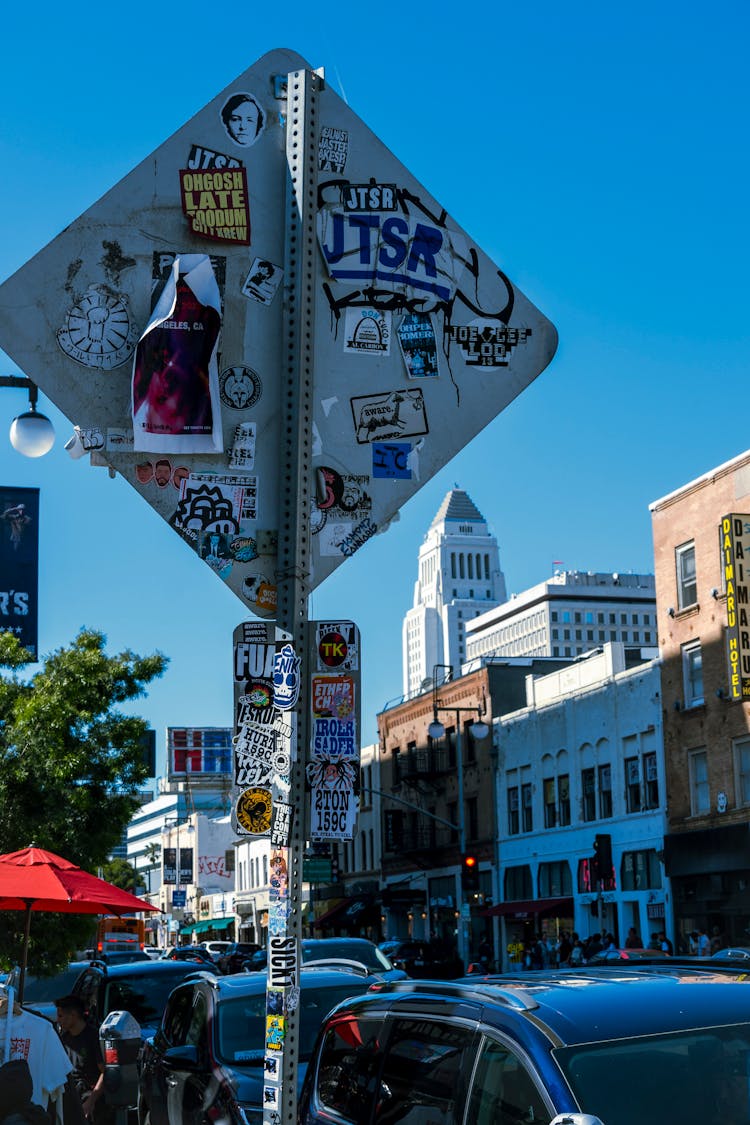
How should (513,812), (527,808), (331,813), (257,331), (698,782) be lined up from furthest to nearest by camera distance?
(513,812), (527,808), (698,782), (257,331), (331,813)

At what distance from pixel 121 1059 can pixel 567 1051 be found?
19.5 feet

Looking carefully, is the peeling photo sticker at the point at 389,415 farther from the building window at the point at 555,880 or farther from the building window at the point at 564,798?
the building window at the point at 564,798

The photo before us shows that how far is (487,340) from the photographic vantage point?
21.3 ft

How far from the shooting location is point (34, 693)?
19812 mm

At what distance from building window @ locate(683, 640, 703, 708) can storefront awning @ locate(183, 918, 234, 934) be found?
63.0m

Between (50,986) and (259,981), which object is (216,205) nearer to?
(259,981)

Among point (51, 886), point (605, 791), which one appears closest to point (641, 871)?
point (605, 791)

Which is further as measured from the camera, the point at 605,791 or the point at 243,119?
the point at 605,791

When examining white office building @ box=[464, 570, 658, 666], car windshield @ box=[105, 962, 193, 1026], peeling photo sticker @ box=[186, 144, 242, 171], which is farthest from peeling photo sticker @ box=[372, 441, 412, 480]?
white office building @ box=[464, 570, 658, 666]

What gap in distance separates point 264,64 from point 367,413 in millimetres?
1547

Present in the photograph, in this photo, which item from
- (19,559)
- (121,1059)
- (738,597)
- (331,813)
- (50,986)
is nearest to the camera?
(331,813)

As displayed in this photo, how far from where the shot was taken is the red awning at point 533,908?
49750mm

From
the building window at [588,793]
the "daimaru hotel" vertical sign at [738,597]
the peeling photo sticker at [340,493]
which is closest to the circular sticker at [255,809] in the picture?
the peeling photo sticker at [340,493]

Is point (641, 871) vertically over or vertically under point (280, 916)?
over
